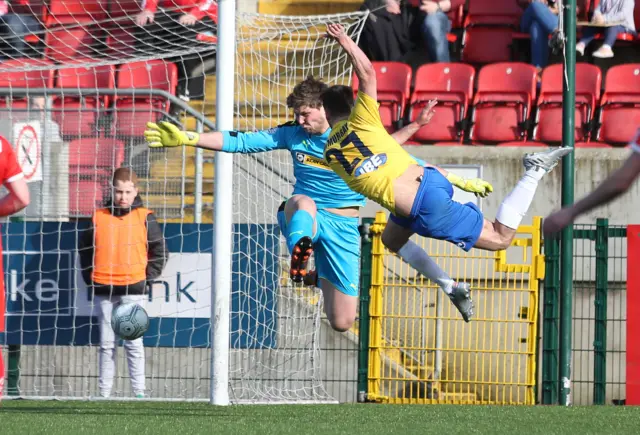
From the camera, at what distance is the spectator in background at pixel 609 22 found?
1321cm

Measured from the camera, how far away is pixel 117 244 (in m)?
9.99

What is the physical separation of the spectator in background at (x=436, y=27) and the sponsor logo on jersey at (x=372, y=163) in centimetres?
647

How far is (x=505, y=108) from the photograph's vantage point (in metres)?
12.8

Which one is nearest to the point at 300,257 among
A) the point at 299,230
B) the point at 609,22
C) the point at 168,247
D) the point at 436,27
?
the point at 299,230

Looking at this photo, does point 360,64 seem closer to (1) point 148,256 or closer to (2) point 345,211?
(2) point 345,211

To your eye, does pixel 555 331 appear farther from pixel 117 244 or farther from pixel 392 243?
pixel 117 244

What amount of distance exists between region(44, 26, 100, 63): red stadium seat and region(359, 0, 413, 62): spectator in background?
3142mm

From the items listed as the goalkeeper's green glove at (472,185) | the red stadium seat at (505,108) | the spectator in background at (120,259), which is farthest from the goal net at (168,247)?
the goalkeeper's green glove at (472,185)

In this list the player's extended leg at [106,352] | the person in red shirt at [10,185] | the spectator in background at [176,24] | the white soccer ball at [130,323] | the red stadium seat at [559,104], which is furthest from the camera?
the red stadium seat at [559,104]

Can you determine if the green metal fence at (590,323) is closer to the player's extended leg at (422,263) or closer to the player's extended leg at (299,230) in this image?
the player's extended leg at (422,263)

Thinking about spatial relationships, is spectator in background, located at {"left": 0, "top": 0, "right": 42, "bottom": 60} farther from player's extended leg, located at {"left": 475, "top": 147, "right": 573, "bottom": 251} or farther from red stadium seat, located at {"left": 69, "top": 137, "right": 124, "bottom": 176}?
player's extended leg, located at {"left": 475, "top": 147, "right": 573, "bottom": 251}

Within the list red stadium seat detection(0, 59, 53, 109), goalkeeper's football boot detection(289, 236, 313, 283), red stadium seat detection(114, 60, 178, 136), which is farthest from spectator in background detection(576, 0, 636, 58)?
goalkeeper's football boot detection(289, 236, 313, 283)

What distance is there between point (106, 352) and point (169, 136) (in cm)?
286

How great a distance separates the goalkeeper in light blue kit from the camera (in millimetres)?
7664
